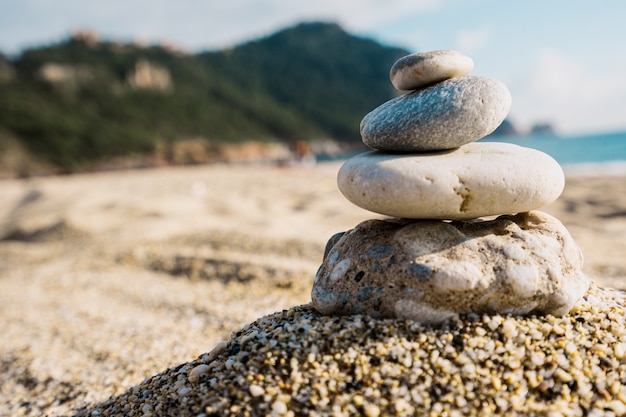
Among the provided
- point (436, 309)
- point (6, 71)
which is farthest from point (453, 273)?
point (6, 71)

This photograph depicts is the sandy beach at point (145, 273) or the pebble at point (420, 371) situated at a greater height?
the pebble at point (420, 371)

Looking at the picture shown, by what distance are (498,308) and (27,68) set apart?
54475 mm

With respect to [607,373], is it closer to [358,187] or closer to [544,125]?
[358,187]

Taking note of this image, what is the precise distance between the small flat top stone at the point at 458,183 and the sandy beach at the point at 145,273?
200cm

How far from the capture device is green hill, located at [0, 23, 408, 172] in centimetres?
3559

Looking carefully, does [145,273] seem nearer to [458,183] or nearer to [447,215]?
[447,215]

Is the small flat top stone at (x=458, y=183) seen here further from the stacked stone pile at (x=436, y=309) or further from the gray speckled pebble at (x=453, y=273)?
the gray speckled pebble at (x=453, y=273)

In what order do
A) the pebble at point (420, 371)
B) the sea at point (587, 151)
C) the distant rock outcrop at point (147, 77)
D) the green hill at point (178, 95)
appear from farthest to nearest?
the distant rock outcrop at point (147, 77) → the green hill at point (178, 95) → the sea at point (587, 151) → the pebble at point (420, 371)

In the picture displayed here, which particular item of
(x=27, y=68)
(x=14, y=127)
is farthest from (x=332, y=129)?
(x=14, y=127)

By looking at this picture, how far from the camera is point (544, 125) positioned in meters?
117

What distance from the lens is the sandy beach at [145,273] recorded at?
11.2 feet


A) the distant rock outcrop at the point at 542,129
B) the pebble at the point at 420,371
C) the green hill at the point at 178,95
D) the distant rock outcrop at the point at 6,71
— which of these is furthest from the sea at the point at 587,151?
the distant rock outcrop at the point at 6,71

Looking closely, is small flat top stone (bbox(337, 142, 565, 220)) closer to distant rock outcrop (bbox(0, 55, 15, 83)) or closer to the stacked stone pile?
the stacked stone pile

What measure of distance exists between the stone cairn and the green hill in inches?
1345
